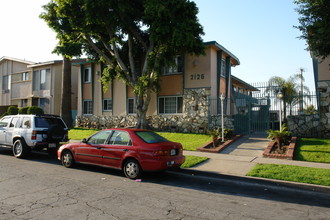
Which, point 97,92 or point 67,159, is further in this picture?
point 97,92

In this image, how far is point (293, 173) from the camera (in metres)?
7.62

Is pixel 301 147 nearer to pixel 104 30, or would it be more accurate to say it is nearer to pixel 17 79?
pixel 104 30

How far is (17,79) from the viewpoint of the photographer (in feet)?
100

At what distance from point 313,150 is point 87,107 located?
1821 centimetres

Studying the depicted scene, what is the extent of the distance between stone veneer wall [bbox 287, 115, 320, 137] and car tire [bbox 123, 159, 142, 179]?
10.1 meters

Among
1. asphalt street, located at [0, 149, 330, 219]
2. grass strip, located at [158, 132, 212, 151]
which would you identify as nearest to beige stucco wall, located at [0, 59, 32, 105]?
grass strip, located at [158, 132, 212, 151]

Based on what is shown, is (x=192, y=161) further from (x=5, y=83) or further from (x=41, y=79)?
(x=5, y=83)

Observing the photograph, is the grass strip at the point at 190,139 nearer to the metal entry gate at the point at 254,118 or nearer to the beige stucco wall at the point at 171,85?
the metal entry gate at the point at 254,118

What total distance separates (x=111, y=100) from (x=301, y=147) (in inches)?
576

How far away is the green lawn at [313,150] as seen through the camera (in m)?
9.77

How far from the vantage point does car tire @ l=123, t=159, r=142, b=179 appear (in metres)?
7.16

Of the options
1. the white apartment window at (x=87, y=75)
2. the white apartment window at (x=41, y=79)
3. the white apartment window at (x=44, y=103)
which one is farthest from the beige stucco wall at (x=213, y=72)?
the white apartment window at (x=44, y=103)

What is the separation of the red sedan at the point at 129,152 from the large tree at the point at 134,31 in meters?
7.76

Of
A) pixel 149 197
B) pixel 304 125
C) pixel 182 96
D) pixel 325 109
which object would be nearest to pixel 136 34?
pixel 182 96
